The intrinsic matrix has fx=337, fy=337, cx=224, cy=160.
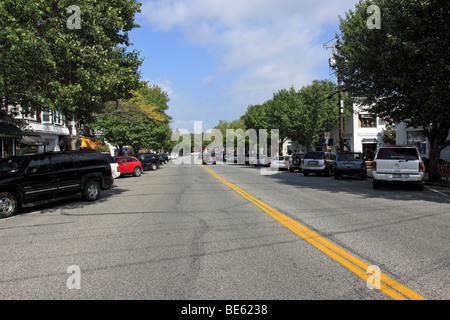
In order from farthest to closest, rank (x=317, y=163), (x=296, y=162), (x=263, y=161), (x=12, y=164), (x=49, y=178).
→ 1. (x=263, y=161)
2. (x=296, y=162)
3. (x=317, y=163)
4. (x=49, y=178)
5. (x=12, y=164)

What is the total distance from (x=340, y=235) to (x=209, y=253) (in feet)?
8.64

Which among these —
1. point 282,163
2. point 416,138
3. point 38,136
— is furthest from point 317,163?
point 38,136

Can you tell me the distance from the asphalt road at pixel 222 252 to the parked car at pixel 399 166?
428cm

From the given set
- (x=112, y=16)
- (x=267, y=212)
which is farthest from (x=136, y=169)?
(x=267, y=212)

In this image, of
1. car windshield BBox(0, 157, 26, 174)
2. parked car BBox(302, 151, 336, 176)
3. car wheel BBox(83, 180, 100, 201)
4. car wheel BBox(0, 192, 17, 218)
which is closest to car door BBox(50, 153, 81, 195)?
car wheel BBox(83, 180, 100, 201)

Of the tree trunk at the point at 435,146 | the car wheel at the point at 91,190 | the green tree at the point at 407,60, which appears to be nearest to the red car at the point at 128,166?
the car wheel at the point at 91,190

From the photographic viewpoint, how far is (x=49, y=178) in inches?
417

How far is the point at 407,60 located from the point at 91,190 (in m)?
13.1

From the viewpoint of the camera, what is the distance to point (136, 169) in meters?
26.3

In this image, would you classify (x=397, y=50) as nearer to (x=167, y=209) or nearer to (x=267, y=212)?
(x=267, y=212)

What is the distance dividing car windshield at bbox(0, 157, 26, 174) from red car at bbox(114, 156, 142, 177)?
561 inches

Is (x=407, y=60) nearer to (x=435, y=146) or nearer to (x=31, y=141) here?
(x=435, y=146)

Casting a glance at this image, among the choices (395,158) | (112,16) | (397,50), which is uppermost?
(112,16)

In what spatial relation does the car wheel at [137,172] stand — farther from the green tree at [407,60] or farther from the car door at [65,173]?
the green tree at [407,60]
